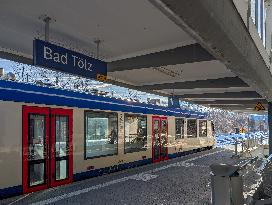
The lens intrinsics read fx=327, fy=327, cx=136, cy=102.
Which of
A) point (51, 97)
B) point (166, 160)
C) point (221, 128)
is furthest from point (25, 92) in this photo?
point (221, 128)

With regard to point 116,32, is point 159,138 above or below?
below

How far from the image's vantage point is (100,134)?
34.8ft

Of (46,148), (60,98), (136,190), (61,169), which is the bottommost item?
(136,190)

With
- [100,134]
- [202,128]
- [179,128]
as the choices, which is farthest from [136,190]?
[202,128]

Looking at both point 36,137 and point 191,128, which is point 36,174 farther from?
point 191,128

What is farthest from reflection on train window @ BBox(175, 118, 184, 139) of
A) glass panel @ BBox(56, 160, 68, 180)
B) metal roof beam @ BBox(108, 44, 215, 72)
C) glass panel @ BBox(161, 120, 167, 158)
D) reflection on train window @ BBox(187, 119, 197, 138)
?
glass panel @ BBox(56, 160, 68, 180)

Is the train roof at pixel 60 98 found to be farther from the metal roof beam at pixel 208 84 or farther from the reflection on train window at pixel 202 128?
the reflection on train window at pixel 202 128

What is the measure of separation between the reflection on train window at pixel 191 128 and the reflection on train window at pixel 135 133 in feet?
18.4

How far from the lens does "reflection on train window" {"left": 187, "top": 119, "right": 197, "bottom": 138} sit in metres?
18.6

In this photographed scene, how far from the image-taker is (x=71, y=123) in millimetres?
9414

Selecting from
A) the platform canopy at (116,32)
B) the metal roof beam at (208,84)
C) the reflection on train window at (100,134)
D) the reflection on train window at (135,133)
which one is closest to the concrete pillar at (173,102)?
the metal roof beam at (208,84)

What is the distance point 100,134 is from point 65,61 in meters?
3.79

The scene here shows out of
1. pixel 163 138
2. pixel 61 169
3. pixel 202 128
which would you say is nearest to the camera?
pixel 61 169

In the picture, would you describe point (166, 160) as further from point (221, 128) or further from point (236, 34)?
point (221, 128)
